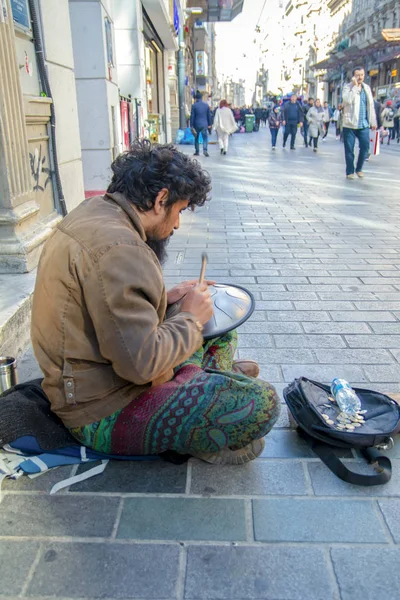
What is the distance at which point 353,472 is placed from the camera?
2098mm

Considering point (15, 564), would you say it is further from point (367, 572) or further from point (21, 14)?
point (21, 14)

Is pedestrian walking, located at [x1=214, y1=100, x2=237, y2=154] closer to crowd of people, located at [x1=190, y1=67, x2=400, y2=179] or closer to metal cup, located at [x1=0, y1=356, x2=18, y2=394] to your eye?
crowd of people, located at [x1=190, y1=67, x2=400, y2=179]

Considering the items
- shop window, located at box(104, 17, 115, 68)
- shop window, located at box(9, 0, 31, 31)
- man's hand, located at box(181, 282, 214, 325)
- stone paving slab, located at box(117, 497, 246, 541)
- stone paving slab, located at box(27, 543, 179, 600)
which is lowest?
stone paving slab, located at box(117, 497, 246, 541)

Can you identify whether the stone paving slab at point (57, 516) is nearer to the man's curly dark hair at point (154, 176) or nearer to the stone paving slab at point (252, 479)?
the stone paving slab at point (252, 479)

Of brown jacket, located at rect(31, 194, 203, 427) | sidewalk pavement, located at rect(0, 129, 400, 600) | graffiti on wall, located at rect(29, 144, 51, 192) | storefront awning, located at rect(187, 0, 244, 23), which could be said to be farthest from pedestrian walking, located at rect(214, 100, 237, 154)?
storefront awning, located at rect(187, 0, 244, 23)

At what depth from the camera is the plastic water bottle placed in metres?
2.41

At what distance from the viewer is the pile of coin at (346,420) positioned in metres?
2.29

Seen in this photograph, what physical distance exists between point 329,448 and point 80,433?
101 centimetres

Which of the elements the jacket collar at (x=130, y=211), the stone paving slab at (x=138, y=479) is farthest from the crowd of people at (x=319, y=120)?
the stone paving slab at (x=138, y=479)

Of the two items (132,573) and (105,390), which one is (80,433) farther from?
(132,573)

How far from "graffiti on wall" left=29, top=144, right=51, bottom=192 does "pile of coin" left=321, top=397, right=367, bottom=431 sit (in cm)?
310

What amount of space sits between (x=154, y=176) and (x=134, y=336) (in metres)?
0.56

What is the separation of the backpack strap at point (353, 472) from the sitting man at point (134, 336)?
304 millimetres

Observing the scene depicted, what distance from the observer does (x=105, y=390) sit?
1922mm
